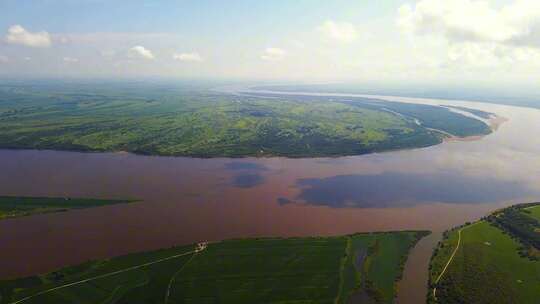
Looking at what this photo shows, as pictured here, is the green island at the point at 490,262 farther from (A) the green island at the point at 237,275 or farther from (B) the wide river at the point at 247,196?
(A) the green island at the point at 237,275

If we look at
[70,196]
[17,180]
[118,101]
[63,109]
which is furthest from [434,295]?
[118,101]

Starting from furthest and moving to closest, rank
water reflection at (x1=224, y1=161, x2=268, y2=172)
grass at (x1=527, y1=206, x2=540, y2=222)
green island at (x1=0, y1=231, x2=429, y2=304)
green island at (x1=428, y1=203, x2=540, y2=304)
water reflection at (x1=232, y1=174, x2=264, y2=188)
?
water reflection at (x1=224, y1=161, x2=268, y2=172), water reflection at (x1=232, y1=174, x2=264, y2=188), grass at (x1=527, y1=206, x2=540, y2=222), green island at (x1=428, y1=203, x2=540, y2=304), green island at (x1=0, y1=231, x2=429, y2=304)

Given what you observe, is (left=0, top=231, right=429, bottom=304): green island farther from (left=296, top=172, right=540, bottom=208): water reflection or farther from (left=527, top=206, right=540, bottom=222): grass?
(left=527, top=206, right=540, bottom=222): grass

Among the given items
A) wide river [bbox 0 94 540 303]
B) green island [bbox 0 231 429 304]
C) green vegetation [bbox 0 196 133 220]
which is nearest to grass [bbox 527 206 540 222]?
wide river [bbox 0 94 540 303]

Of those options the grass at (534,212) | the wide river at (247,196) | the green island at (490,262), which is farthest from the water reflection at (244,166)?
the grass at (534,212)

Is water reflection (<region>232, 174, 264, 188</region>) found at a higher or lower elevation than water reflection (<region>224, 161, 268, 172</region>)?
lower

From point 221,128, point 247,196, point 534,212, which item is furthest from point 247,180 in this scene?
point 221,128

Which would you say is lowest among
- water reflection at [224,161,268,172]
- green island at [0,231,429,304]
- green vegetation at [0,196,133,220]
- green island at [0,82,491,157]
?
green island at [0,231,429,304]

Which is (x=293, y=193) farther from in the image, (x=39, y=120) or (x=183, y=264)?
(x=39, y=120)
